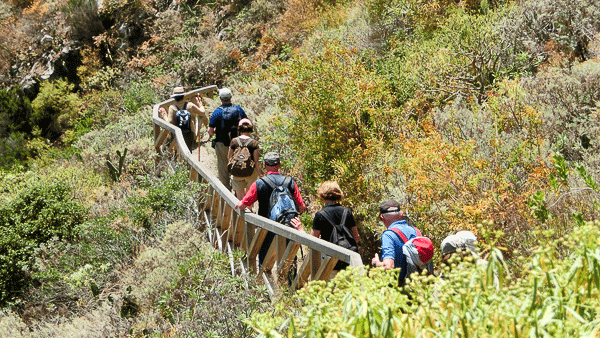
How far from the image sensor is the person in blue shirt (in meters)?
4.28

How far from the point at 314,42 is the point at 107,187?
274 inches

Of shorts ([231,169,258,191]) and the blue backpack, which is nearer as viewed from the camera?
the blue backpack

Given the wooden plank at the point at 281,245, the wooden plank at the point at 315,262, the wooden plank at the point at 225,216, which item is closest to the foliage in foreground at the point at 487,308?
the wooden plank at the point at 315,262

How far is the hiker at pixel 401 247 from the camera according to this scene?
4.15 m

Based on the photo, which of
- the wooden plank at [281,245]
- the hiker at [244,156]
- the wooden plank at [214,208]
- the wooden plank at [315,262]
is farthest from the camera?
the wooden plank at [214,208]

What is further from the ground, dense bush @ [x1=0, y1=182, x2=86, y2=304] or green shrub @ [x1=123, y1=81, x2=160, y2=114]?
dense bush @ [x1=0, y1=182, x2=86, y2=304]

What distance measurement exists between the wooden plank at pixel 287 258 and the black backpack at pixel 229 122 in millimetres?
3353

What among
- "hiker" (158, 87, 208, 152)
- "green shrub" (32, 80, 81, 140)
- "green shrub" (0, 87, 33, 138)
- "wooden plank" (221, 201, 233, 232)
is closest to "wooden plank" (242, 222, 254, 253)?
"wooden plank" (221, 201, 233, 232)

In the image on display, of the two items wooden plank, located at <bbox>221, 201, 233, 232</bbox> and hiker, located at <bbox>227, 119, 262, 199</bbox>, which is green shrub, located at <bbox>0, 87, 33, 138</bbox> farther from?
wooden plank, located at <bbox>221, 201, 233, 232</bbox>

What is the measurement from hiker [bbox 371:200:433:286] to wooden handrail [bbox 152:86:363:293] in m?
0.25

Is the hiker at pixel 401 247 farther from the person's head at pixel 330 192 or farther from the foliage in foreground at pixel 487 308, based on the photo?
the foliage in foreground at pixel 487 308

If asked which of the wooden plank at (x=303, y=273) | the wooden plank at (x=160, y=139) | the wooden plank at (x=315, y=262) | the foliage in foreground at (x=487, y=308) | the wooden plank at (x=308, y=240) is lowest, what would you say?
the wooden plank at (x=160, y=139)

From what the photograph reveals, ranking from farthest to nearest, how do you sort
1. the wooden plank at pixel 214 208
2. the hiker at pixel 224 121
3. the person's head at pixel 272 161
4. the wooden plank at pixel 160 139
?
the wooden plank at pixel 160 139 < the hiker at pixel 224 121 < the wooden plank at pixel 214 208 < the person's head at pixel 272 161

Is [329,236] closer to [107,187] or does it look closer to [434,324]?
[434,324]
